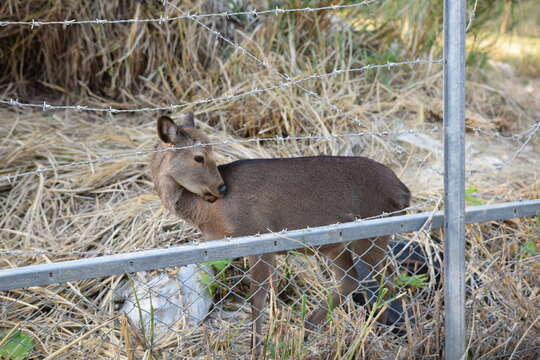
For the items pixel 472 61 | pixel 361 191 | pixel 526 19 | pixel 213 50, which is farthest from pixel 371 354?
pixel 526 19

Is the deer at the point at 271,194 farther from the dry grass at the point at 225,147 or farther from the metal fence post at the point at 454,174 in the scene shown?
the metal fence post at the point at 454,174

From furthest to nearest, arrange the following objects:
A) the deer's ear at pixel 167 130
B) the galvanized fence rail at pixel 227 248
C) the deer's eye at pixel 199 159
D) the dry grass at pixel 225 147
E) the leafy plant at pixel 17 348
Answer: the deer's eye at pixel 199 159 → the deer's ear at pixel 167 130 → the dry grass at pixel 225 147 → the leafy plant at pixel 17 348 → the galvanized fence rail at pixel 227 248

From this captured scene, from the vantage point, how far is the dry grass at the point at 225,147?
3125 mm

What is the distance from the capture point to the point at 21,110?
5.92m

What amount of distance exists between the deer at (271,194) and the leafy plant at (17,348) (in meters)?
1.03

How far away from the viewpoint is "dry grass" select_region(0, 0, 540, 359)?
312 cm

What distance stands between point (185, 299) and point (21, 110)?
10.7ft

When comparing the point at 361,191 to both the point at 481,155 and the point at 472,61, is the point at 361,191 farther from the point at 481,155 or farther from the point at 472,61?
the point at 472,61

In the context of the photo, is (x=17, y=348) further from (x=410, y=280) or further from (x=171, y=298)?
(x=410, y=280)

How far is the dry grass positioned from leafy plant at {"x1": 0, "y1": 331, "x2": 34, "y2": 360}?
0.18 metres

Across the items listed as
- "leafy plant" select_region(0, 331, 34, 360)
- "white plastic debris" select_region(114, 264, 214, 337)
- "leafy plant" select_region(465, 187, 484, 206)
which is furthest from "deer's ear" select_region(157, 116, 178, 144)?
"leafy plant" select_region(465, 187, 484, 206)

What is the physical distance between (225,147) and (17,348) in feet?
8.36

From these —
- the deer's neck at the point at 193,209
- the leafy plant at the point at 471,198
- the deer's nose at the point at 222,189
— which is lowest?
the leafy plant at the point at 471,198

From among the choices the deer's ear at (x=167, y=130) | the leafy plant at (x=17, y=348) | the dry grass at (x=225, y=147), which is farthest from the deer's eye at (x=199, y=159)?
the leafy plant at (x=17, y=348)
